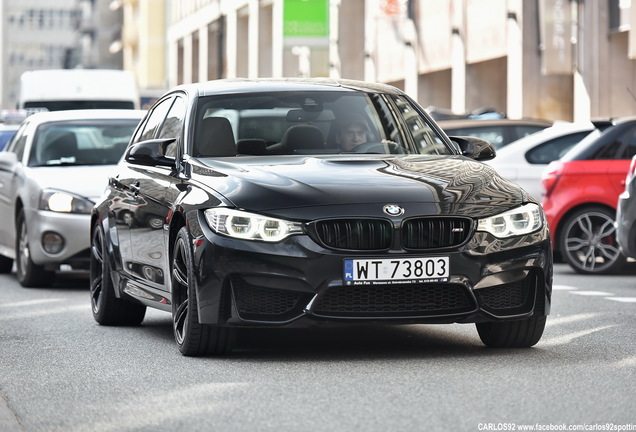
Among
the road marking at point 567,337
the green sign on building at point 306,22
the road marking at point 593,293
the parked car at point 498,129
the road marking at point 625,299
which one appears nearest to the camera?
the road marking at point 567,337

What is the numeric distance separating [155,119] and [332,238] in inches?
119

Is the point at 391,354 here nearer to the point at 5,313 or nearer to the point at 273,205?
the point at 273,205

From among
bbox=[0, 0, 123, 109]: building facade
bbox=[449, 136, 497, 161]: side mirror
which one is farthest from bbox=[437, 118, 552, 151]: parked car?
bbox=[0, 0, 123, 109]: building facade

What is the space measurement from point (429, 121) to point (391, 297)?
2008mm

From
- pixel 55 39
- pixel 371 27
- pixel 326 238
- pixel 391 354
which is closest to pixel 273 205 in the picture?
pixel 326 238

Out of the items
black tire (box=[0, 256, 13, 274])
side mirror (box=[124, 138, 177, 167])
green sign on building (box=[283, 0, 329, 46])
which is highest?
green sign on building (box=[283, 0, 329, 46])

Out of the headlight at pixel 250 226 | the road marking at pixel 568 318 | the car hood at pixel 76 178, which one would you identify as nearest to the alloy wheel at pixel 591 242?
the car hood at pixel 76 178

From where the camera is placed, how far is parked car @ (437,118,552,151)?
20172 millimetres

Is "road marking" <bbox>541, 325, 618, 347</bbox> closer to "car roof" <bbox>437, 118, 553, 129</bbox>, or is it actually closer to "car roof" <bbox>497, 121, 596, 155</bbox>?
"car roof" <bbox>497, 121, 596, 155</bbox>

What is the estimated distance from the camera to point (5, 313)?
12.0m

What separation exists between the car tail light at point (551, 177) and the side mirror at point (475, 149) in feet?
22.2

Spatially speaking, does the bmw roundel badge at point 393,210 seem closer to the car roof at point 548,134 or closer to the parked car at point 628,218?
the parked car at point 628,218

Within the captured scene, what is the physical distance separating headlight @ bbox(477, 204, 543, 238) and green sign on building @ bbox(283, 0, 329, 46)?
43538mm

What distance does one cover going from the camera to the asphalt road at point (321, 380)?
630cm
